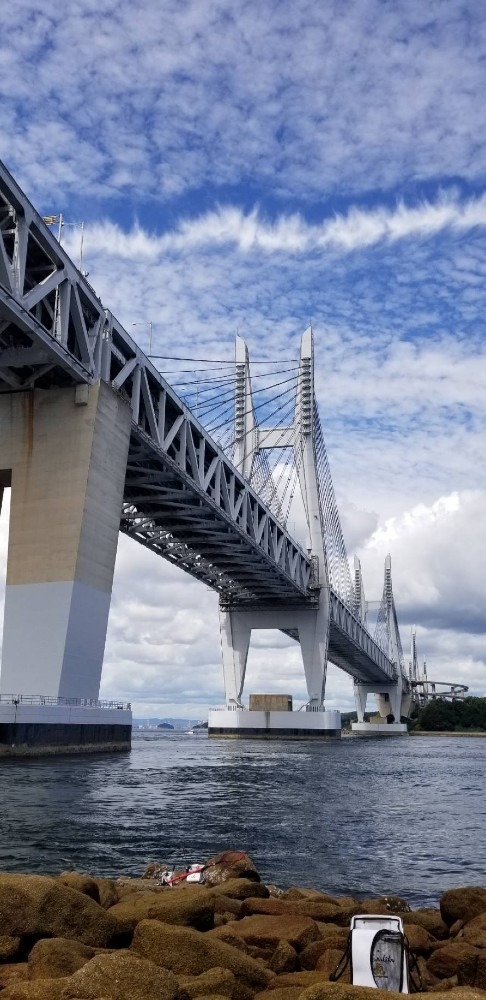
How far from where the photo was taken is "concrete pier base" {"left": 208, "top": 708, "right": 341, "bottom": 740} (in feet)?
237

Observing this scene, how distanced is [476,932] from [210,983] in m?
3.38

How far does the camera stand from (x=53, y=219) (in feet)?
111

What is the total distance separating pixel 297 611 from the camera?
76.0 metres

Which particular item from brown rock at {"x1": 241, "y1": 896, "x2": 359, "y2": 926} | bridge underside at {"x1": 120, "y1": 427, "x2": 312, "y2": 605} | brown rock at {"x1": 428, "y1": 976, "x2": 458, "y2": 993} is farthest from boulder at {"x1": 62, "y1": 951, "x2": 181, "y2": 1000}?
bridge underside at {"x1": 120, "y1": 427, "x2": 312, "y2": 605}

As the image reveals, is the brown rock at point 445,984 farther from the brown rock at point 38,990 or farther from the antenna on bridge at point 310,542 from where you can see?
the antenna on bridge at point 310,542

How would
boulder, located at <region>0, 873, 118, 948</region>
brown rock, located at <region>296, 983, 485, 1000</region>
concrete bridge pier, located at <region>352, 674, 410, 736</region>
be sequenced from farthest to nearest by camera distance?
concrete bridge pier, located at <region>352, 674, 410, 736</region>
boulder, located at <region>0, 873, 118, 948</region>
brown rock, located at <region>296, 983, 485, 1000</region>

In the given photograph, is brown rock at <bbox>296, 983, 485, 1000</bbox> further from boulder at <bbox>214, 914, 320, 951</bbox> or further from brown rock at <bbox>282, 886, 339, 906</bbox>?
brown rock at <bbox>282, 886, 339, 906</bbox>

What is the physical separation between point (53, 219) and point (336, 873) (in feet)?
91.3

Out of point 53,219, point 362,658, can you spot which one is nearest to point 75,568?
point 53,219

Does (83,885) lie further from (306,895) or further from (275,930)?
(306,895)

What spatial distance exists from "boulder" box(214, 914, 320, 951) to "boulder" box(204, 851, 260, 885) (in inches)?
91.1

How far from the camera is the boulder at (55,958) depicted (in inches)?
237

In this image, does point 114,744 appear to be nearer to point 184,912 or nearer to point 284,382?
point 184,912

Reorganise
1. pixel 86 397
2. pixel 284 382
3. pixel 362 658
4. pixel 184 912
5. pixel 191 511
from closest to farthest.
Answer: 1. pixel 184 912
2. pixel 86 397
3. pixel 191 511
4. pixel 284 382
5. pixel 362 658
